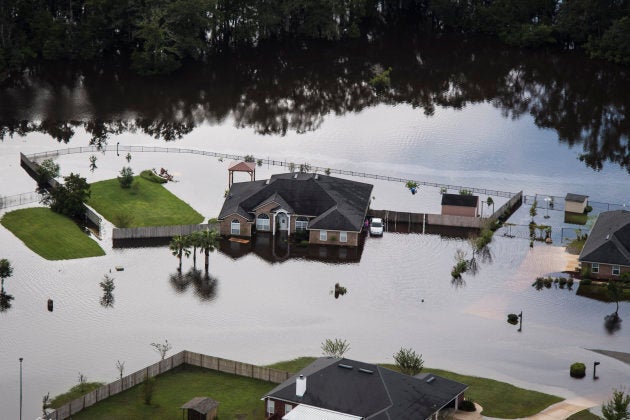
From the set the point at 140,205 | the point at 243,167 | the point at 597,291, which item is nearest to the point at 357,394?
the point at 597,291

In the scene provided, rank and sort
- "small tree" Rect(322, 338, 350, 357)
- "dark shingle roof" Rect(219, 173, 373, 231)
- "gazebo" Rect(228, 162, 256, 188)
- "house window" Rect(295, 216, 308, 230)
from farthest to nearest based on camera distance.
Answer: "gazebo" Rect(228, 162, 256, 188) → "house window" Rect(295, 216, 308, 230) → "dark shingle roof" Rect(219, 173, 373, 231) → "small tree" Rect(322, 338, 350, 357)

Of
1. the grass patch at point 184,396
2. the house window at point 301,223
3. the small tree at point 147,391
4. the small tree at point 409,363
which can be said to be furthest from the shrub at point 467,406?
the house window at point 301,223

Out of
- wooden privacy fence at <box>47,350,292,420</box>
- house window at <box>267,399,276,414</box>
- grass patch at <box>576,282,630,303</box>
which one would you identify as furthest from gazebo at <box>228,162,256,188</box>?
house window at <box>267,399,276,414</box>

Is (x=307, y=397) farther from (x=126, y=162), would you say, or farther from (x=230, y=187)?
(x=126, y=162)

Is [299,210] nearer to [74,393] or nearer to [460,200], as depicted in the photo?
[460,200]

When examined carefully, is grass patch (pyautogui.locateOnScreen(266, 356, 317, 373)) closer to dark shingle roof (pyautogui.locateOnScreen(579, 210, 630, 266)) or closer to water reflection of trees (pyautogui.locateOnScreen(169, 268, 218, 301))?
water reflection of trees (pyautogui.locateOnScreen(169, 268, 218, 301))

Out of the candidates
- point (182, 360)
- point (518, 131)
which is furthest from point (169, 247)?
point (518, 131)
